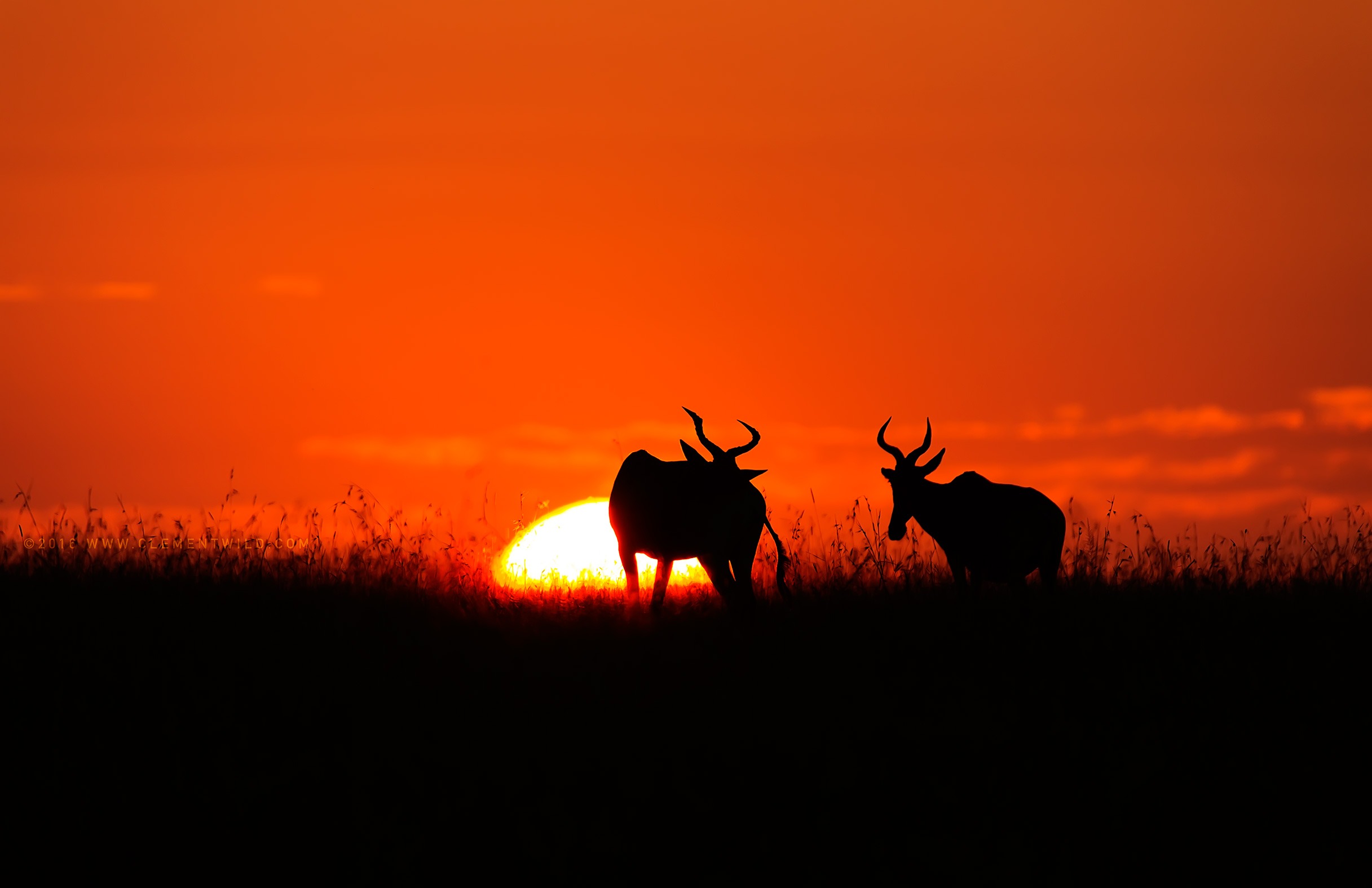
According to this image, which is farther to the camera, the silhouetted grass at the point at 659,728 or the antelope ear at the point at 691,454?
the antelope ear at the point at 691,454

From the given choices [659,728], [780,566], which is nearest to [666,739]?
[659,728]

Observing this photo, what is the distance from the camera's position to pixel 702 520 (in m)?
11.7

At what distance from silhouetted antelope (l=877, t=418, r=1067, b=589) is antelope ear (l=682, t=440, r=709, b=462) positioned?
6.16 feet

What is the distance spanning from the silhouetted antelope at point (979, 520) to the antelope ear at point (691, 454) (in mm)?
1876

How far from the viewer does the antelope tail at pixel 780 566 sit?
11305 millimetres

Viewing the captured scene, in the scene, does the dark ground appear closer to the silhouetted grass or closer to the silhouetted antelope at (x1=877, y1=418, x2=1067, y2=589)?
the silhouetted grass

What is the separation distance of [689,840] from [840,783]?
100 centimetres

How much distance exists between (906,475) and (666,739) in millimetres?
5472

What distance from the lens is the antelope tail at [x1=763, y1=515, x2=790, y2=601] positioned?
1130 cm

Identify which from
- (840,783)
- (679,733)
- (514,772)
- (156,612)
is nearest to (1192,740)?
(840,783)

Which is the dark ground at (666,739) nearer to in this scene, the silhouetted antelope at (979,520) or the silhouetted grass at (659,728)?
the silhouetted grass at (659,728)

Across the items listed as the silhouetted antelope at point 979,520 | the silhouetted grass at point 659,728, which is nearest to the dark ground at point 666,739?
the silhouetted grass at point 659,728

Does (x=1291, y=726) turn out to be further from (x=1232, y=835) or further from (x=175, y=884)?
(x=175, y=884)

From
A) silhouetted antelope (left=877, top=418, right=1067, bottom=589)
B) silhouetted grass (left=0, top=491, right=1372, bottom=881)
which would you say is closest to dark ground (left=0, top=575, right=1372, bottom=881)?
silhouetted grass (left=0, top=491, right=1372, bottom=881)
